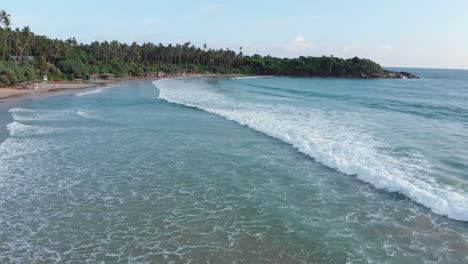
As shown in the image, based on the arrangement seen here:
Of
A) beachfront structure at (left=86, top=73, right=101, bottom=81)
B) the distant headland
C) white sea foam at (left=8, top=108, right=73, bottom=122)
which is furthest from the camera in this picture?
beachfront structure at (left=86, top=73, right=101, bottom=81)

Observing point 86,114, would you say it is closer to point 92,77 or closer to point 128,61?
point 92,77

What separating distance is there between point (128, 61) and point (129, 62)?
2.76m

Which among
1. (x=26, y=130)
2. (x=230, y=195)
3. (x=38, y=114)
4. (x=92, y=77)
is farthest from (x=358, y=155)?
(x=92, y=77)

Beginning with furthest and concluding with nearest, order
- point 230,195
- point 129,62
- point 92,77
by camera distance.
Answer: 1. point 129,62
2. point 92,77
3. point 230,195

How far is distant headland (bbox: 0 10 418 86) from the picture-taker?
71.1 metres

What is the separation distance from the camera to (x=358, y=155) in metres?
18.4

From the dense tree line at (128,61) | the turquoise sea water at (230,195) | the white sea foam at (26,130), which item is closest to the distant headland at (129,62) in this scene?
the dense tree line at (128,61)

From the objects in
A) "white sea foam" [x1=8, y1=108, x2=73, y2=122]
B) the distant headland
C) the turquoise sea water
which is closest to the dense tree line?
the distant headland

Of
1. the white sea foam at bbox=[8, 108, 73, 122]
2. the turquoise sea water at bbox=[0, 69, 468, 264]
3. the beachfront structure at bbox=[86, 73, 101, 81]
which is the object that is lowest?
the turquoise sea water at bbox=[0, 69, 468, 264]

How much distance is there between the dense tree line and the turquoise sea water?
40.5m

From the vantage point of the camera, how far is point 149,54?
142375 millimetres

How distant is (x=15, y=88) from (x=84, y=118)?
28.4m

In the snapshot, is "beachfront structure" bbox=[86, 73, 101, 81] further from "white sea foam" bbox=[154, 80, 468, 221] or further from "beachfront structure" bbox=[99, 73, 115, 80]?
"white sea foam" bbox=[154, 80, 468, 221]

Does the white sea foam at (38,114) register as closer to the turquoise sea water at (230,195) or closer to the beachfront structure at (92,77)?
the turquoise sea water at (230,195)
